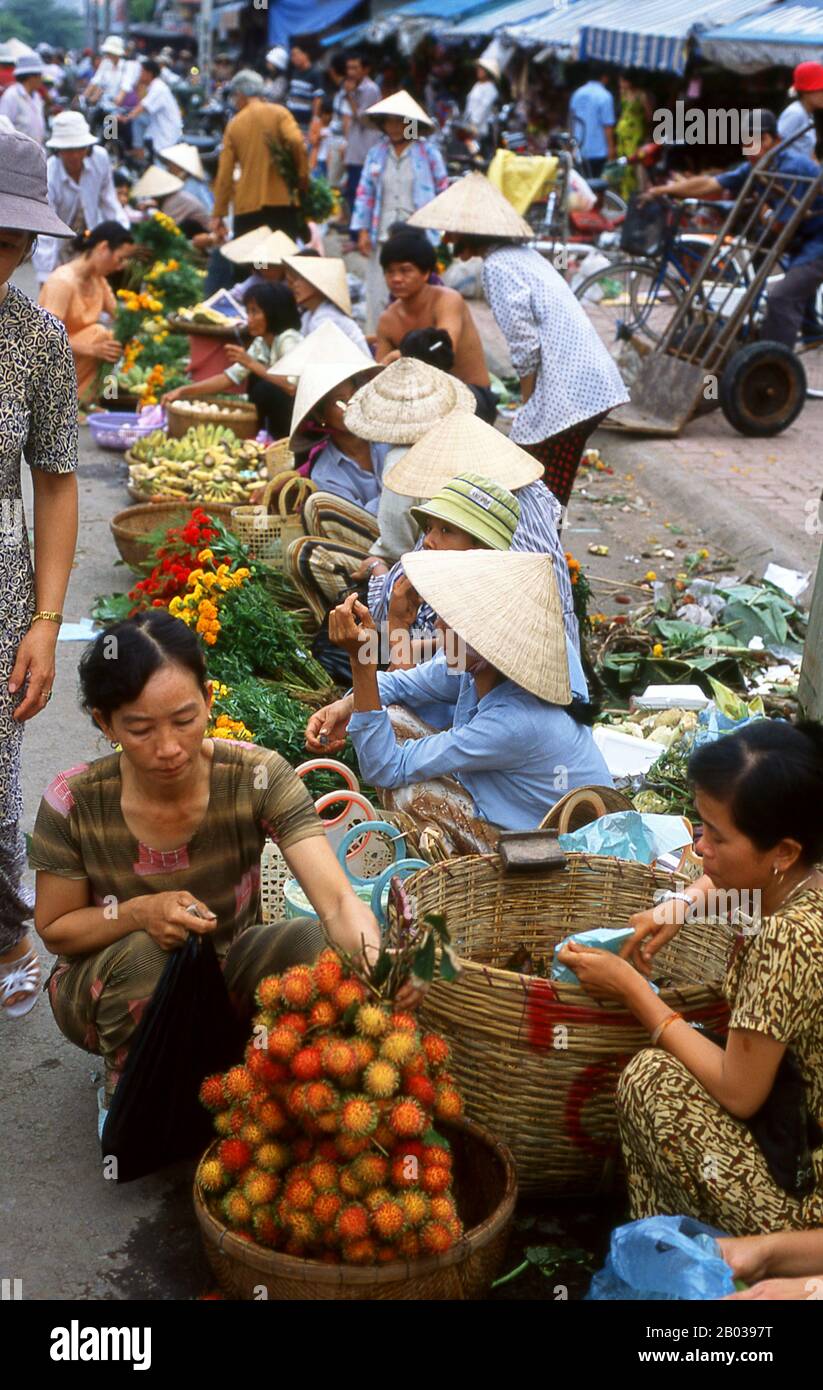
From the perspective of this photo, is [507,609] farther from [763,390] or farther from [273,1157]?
[763,390]

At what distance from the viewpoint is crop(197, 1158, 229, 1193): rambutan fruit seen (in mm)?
2309

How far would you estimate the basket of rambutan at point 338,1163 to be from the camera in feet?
7.07

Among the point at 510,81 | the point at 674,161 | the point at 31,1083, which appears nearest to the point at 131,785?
the point at 31,1083

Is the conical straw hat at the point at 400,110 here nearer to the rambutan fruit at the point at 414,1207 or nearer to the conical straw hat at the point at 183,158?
the conical straw hat at the point at 183,158

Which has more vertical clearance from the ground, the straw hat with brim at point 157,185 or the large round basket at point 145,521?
the straw hat with brim at point 157,185

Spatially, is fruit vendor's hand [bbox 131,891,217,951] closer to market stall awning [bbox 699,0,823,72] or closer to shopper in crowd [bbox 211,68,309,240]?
shopper in crowd [bbox 211,68,309,240]

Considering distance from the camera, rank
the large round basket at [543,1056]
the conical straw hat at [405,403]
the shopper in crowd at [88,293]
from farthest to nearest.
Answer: the shopper in crowd at [88,293]
the conical straw hat at [405,403]
the large round basket at [543,1056]

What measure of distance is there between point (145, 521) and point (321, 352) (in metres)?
1.06

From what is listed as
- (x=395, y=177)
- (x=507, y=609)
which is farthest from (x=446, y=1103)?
(x=395, y=177)

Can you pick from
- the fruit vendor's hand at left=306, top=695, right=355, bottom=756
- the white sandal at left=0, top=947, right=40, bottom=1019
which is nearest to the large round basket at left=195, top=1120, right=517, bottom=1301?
the white sandal at left=0, top=947, right=40, bottom=1019

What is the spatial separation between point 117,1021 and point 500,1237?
86cm

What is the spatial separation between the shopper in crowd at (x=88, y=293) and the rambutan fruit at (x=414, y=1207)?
7.01 m

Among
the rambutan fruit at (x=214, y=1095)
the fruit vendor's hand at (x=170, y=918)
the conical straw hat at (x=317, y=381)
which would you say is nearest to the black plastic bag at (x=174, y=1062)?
the fruit vendor's hand at (x=170, y=918)
